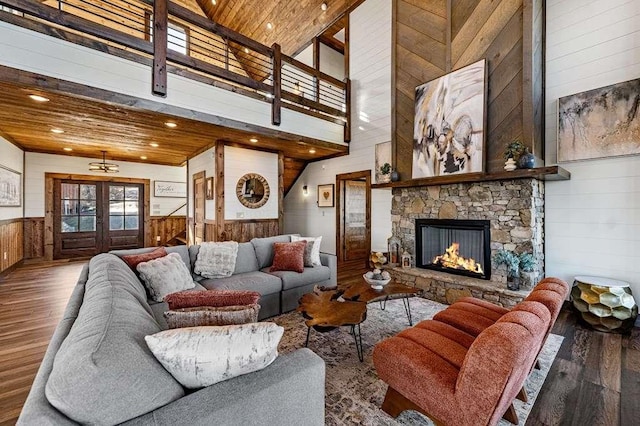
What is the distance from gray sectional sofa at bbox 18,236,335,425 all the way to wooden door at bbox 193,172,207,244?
492cm

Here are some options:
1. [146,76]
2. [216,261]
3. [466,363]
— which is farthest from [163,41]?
[466,363]

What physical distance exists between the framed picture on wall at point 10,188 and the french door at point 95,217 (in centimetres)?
93

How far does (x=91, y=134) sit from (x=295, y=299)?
15.6ft

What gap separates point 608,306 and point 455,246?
70.5 inches

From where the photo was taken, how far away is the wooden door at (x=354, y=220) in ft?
22.1

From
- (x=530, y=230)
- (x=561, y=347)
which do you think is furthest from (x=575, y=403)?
(x=530, y=230)

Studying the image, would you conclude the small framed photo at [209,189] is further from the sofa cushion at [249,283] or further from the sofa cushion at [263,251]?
→ the sofa cushion at [249,283]

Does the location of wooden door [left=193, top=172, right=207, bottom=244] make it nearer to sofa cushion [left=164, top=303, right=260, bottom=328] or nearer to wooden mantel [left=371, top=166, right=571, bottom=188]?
wooden mantel [left=371, top=166, right=571, bottom=188]

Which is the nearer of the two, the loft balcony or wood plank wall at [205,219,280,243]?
the loft balcony

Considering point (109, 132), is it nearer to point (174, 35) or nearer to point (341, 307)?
point (174, 35)

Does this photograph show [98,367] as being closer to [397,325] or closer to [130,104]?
[397,325]

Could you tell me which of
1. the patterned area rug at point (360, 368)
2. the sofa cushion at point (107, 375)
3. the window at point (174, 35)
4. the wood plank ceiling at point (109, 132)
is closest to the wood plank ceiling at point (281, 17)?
the window at point (174, 35)

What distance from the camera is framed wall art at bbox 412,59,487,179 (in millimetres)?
3988

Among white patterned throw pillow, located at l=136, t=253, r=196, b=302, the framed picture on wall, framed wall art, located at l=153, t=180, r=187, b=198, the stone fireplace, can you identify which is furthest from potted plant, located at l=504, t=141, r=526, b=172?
framed wall art, located at l=153, t=180, r=187, b=198
